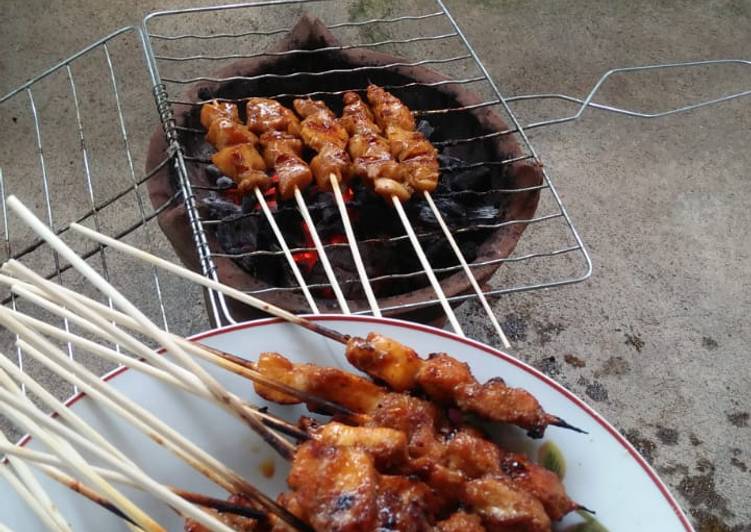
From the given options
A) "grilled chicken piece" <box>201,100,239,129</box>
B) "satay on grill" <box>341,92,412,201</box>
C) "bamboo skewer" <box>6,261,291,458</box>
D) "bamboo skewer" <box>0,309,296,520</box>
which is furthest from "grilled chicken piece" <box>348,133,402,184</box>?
"bamboo skewer" <box>0,309,296,520</box>

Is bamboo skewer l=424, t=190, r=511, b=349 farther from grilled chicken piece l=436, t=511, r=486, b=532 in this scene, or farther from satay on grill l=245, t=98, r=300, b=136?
satay on grill l=245, t=98, r=300, b=136

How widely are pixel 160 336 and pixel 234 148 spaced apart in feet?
5.00

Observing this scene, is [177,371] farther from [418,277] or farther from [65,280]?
[65,280]

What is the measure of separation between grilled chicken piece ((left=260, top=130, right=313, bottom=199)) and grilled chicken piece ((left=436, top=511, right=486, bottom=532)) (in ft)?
5.21

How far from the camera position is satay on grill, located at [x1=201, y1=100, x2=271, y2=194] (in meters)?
2.78

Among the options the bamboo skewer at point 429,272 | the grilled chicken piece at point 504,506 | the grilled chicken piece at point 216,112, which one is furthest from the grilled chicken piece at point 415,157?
the grilled chicken piece at point 504,506

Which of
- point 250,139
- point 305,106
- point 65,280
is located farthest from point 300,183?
point 65,280

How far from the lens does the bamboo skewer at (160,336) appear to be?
4.71 ft

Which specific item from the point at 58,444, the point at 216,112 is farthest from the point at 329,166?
the point at 58,444

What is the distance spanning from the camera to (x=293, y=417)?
69.9 inches

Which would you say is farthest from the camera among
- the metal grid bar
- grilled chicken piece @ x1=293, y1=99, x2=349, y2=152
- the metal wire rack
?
the metal grid bar

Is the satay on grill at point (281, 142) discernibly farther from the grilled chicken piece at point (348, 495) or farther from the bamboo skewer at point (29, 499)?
the bamboo skewer at point (29, 499)

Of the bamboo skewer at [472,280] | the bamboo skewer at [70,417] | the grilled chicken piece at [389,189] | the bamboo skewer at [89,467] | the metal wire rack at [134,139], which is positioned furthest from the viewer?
the metal wire rack at [134,139]

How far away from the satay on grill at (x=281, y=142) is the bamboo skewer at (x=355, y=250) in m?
0.15
